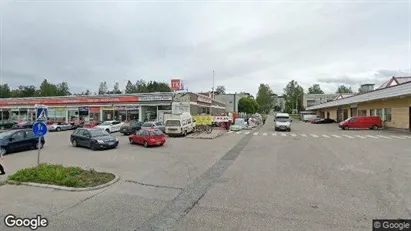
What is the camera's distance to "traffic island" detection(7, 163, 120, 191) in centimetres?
805

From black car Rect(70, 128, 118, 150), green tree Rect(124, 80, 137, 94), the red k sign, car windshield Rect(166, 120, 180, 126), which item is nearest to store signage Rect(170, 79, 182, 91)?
the red k sign

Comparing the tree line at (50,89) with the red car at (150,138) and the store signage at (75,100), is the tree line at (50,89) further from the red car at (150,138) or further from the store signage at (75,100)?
the red car at (150,138)

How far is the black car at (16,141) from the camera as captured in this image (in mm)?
17031

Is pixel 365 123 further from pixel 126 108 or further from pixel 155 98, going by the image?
pixel 126 108

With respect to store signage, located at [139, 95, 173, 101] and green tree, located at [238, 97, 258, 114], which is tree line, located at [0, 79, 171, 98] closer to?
green tree, located at [238, 97, 258, 114]

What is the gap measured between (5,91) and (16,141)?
110m

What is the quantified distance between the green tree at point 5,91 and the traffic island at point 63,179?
116 m

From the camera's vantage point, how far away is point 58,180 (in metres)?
8.34

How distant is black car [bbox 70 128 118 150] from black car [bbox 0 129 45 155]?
104 inches

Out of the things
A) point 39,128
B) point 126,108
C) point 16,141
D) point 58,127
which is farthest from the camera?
point 126,108

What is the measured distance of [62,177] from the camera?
8.50 meters

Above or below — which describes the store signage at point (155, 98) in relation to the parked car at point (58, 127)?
above

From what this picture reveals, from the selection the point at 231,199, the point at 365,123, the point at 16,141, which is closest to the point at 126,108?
the point at 16,141

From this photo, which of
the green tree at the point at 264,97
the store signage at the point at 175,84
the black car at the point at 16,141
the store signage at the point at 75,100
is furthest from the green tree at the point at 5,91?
the black car at the point at 16,141
